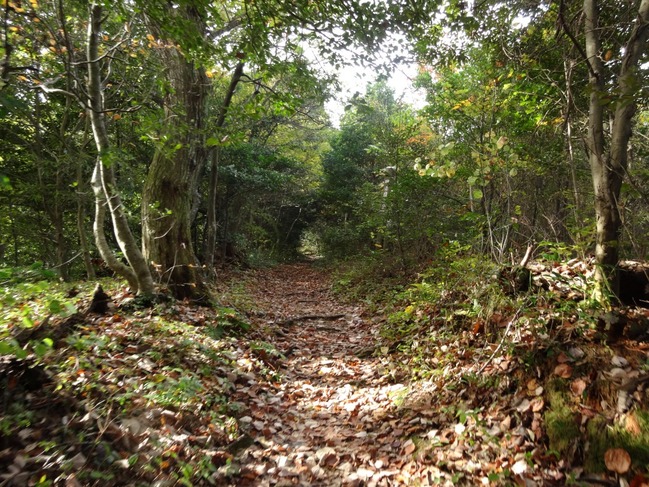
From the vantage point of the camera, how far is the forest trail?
121 inches

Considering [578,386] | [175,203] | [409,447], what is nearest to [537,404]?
[578,386]

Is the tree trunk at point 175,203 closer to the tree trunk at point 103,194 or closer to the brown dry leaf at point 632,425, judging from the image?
the tree trunk at point 103,194

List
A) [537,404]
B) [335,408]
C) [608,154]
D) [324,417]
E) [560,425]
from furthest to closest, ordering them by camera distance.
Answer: [335,408]
[324,417]
[608,154]
[537,404]
[560,425]

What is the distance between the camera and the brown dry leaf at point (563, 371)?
306cm

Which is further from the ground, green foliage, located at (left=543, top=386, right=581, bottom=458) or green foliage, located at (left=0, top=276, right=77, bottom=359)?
green foliage, located at (left=0, top=276, right=77, bottom=359)

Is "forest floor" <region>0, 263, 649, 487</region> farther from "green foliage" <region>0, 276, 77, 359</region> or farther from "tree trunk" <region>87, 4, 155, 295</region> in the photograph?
"tree trunk" <region>87, 4, 155, 295</region>

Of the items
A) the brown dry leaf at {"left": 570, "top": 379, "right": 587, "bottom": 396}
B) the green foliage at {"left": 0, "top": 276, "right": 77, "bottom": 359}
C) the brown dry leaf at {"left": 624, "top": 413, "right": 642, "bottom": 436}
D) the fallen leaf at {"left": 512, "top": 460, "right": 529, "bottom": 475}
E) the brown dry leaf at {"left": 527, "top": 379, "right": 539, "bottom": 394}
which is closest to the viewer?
the green foliage at {"left": 0, "top": 276, "right": 77, "bottom": 359}

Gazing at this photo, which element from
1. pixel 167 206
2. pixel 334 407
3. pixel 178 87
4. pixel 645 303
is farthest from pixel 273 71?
pixel 645 303

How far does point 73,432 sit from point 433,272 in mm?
6532

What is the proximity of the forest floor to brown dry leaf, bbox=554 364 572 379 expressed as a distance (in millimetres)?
10

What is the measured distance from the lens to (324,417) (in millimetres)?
4078

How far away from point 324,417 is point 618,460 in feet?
8.70

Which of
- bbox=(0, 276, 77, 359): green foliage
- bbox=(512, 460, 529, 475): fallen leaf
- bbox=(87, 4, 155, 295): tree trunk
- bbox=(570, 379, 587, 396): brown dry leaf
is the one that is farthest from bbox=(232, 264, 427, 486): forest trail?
bbox=(87, 4, 155, 295): tree trunk

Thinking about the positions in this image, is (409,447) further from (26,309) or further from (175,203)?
(175,203)
